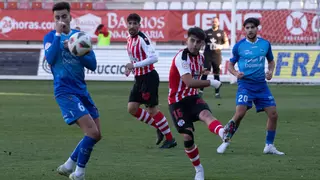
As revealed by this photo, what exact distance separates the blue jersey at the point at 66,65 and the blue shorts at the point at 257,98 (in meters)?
3.68

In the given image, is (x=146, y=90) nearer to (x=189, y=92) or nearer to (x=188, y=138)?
(x=189, y=92)

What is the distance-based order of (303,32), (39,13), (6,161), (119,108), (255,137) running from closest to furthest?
(6,161)
(255,137)
(119,108)
(303,32)
(39,13)

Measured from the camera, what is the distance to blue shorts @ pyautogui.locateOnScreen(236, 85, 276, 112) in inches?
490

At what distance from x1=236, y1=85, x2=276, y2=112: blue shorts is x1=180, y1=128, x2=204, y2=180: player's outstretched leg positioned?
8.60 ft

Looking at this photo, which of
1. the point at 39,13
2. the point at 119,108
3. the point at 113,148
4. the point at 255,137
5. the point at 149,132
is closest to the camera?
the point at 113,148

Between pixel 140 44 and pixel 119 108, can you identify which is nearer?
pixel 140 44

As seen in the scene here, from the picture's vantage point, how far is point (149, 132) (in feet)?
50.1

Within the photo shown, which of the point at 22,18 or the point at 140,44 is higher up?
the point at 140,44

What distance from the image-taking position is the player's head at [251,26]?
1231cm

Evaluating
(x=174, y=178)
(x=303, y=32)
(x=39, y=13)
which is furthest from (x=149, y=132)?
(x=39, y=13)

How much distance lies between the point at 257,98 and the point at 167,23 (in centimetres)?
2585

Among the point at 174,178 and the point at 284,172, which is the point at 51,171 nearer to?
the point at 174,178

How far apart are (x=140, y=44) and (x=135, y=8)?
88.1ft

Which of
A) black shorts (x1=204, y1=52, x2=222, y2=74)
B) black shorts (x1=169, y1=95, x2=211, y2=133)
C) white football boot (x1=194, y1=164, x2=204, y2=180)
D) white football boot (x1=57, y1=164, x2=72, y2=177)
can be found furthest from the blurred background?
white football boot (x1=57, y1=164, x2=72, y2=177)
